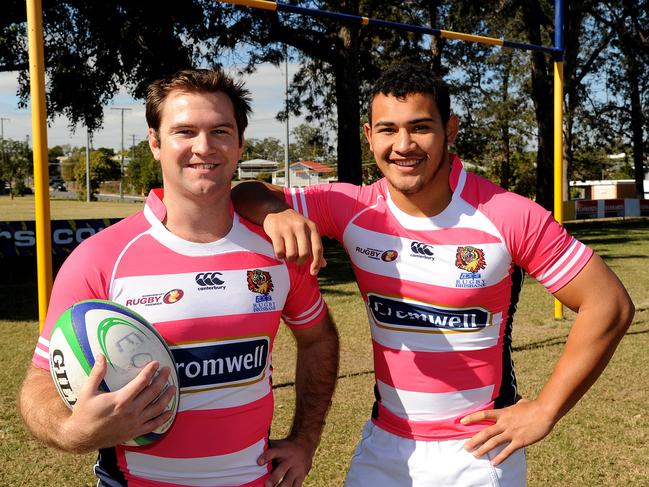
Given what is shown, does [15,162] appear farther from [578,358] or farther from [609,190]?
[578,358]

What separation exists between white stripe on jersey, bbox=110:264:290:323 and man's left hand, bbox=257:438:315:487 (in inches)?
19.3

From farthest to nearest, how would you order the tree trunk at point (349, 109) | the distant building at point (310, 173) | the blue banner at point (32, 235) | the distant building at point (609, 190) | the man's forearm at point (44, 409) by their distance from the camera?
1. the distant building at point (310, 173)
2. the distant building at point (609, 190)
3. the tree trunk at point (349, 109)
4. the blue banner at point (32, 235)
5. the man's forearm at point (44, 409)

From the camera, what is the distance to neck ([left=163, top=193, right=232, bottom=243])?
7.16 ft

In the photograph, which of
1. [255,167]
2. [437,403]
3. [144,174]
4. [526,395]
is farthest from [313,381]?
[255,167]

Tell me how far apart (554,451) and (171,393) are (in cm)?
398

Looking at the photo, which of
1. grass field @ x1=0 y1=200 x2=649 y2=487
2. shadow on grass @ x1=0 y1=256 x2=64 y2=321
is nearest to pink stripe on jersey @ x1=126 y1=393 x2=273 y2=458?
grass field @ x1=0 y1=200 x2=649 y2=487

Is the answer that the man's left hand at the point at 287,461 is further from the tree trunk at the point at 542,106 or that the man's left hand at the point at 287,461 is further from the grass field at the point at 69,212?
the grass field at the point at 69,212

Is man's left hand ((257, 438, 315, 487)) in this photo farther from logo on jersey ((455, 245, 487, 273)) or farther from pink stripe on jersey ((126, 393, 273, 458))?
logo on jersey ((455, 245, 487, 273))

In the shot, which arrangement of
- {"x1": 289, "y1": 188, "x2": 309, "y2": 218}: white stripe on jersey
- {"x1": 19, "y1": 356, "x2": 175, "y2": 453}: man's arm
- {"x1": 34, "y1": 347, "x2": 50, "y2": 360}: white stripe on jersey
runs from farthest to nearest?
{"x1": 289, "y1": 188, "x2": 309, "y2": 218}: white stripe on jersey < {"x1": 34, "y1": 347, "x2": 50, "y2": 360}: white stripe on jersey < {"x1": 19, "y1": 356, "x2": 175, "y2": 453}: man's arm

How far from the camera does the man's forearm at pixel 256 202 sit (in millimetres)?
2314

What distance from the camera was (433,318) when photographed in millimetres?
2398

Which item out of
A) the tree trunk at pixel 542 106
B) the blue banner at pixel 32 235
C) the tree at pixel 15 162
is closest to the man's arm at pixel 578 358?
the blue banner at pixel 32 235

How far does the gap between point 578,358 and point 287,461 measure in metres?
1.01

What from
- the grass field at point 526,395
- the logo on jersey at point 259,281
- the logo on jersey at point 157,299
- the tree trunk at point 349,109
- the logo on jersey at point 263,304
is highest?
the tree trunk at point 349,109
